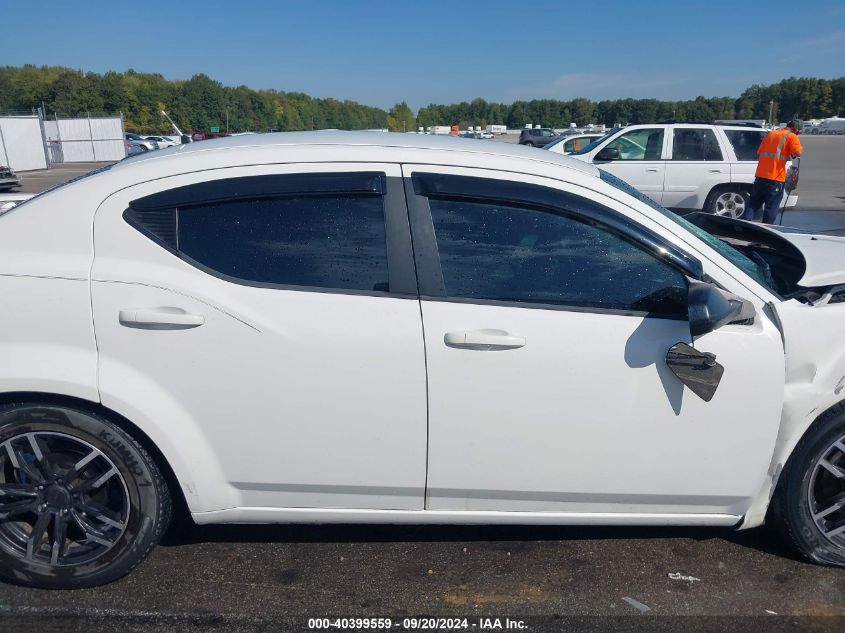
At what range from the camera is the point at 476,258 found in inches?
99.0

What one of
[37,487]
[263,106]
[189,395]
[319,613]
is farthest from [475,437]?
[263,106]

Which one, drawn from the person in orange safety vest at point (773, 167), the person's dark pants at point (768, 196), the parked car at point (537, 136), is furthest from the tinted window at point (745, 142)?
the parked car at point (537, 136)

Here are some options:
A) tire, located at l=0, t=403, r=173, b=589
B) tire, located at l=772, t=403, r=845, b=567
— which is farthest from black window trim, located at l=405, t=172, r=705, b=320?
tire, located at l=0, t=403, r=173, b=589

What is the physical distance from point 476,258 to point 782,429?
4.33ft

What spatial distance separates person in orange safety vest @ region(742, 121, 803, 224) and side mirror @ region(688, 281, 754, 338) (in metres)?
8.77

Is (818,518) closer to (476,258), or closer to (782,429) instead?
(782,429)

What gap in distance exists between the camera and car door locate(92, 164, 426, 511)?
2410mm

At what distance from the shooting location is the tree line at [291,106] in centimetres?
3978

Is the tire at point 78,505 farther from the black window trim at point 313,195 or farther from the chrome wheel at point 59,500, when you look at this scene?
the black window trim at point 313,195

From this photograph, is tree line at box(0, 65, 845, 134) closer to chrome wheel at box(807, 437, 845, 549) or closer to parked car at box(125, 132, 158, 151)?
parked car at box(125, 132, 158, 151)

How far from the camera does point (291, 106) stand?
47688 millimetres

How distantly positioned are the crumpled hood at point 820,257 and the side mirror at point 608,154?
8.72 m

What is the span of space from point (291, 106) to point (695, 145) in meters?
40.1

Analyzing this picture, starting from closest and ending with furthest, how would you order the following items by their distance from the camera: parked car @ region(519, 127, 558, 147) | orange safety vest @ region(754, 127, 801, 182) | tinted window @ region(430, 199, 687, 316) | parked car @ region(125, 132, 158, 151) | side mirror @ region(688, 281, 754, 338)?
side mirror @ region(688, 281, 754, 338)
tinted window @ region(430, 199, 687, 316)
orange safety vest @ region(754, 127, 801, 182)
parked car @ region(519, 127, 558, 147)
parked car @ region(125, 132, 158, 151)
